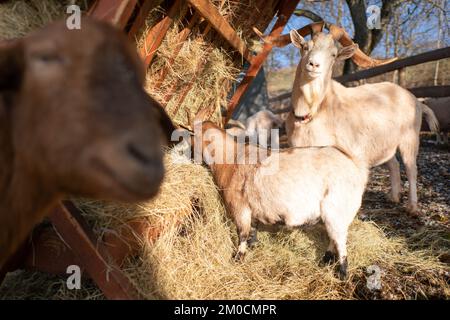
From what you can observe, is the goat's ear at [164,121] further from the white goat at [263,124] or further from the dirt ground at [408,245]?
the white goat at [263,124]

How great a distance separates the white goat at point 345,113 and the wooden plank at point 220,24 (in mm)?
673

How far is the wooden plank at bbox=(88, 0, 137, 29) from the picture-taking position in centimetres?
233

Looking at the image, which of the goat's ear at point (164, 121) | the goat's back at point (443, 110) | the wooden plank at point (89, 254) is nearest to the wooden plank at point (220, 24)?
Result: the goat's ear at point (164, 121)

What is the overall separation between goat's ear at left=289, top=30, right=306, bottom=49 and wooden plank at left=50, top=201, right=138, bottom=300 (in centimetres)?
→ 345

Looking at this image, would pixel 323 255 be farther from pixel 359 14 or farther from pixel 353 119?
pixel 359 14

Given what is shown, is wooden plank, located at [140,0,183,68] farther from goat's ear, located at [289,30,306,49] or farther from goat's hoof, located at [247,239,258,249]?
goat's hoof, located at [247,239,258,249]

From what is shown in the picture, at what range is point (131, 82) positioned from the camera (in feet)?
4.40

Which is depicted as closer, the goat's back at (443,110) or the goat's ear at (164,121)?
the goat's ear at (164,121)

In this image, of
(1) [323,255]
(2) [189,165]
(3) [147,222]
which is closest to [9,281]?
(3) [147,222]

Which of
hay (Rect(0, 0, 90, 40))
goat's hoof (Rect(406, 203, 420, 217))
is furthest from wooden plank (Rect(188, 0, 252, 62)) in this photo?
goat's hoof (Rect(406, 203, 420, 217))

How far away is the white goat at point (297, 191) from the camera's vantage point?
134 inches

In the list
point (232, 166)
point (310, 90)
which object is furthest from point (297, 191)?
point (310, 90)

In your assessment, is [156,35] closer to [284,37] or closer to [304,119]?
[284,37]

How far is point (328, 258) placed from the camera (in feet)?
12.3
